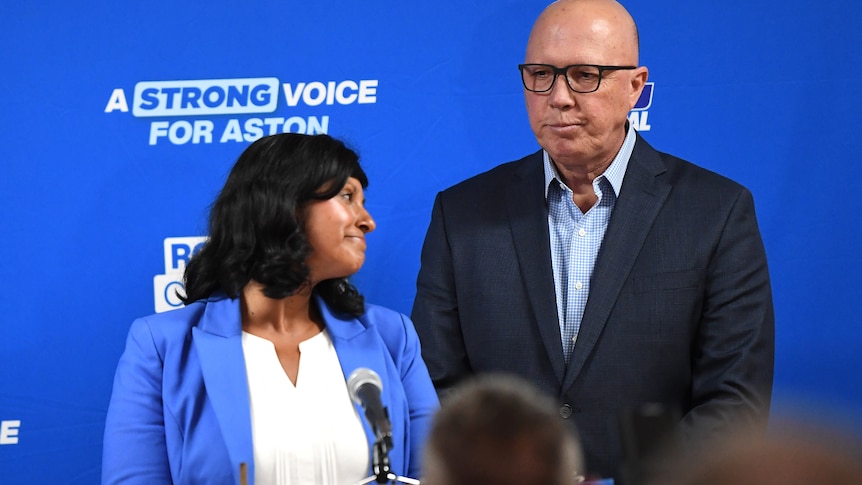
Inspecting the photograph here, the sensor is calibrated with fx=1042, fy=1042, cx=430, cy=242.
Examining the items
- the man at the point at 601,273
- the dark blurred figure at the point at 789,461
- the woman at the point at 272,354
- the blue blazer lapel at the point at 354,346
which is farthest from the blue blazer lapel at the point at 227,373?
the dark blurred figure at the point at 789,461

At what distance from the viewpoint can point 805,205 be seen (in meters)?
3.46

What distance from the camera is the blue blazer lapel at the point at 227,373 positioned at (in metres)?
2.28

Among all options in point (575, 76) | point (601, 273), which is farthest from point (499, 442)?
point (575, 76)

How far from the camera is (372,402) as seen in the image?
1.88 meters

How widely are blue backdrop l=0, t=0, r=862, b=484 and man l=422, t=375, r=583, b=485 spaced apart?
96.7 inches

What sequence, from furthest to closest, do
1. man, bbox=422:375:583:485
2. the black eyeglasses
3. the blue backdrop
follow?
the blue backdrop < the black eyeglasses < man, bbox=422:375:583:485

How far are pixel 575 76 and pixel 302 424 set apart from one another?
128 centimetres

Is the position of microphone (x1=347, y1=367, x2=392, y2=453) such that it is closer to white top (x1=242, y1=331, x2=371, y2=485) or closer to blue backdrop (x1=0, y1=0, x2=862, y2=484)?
white top (x1=242, y1=331, x2=371, y2=485)

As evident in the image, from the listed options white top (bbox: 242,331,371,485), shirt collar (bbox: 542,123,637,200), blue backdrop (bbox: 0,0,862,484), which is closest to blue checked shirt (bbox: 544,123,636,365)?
shirt collar (bbox: 542,123,637,200)

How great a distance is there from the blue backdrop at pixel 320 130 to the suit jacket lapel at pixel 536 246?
340 millimetres

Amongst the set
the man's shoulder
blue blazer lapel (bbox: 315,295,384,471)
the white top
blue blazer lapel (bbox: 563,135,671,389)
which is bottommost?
the white top

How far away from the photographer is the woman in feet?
7.56

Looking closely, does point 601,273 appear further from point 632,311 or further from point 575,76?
point 575,76

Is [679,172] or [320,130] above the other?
[320,130]
